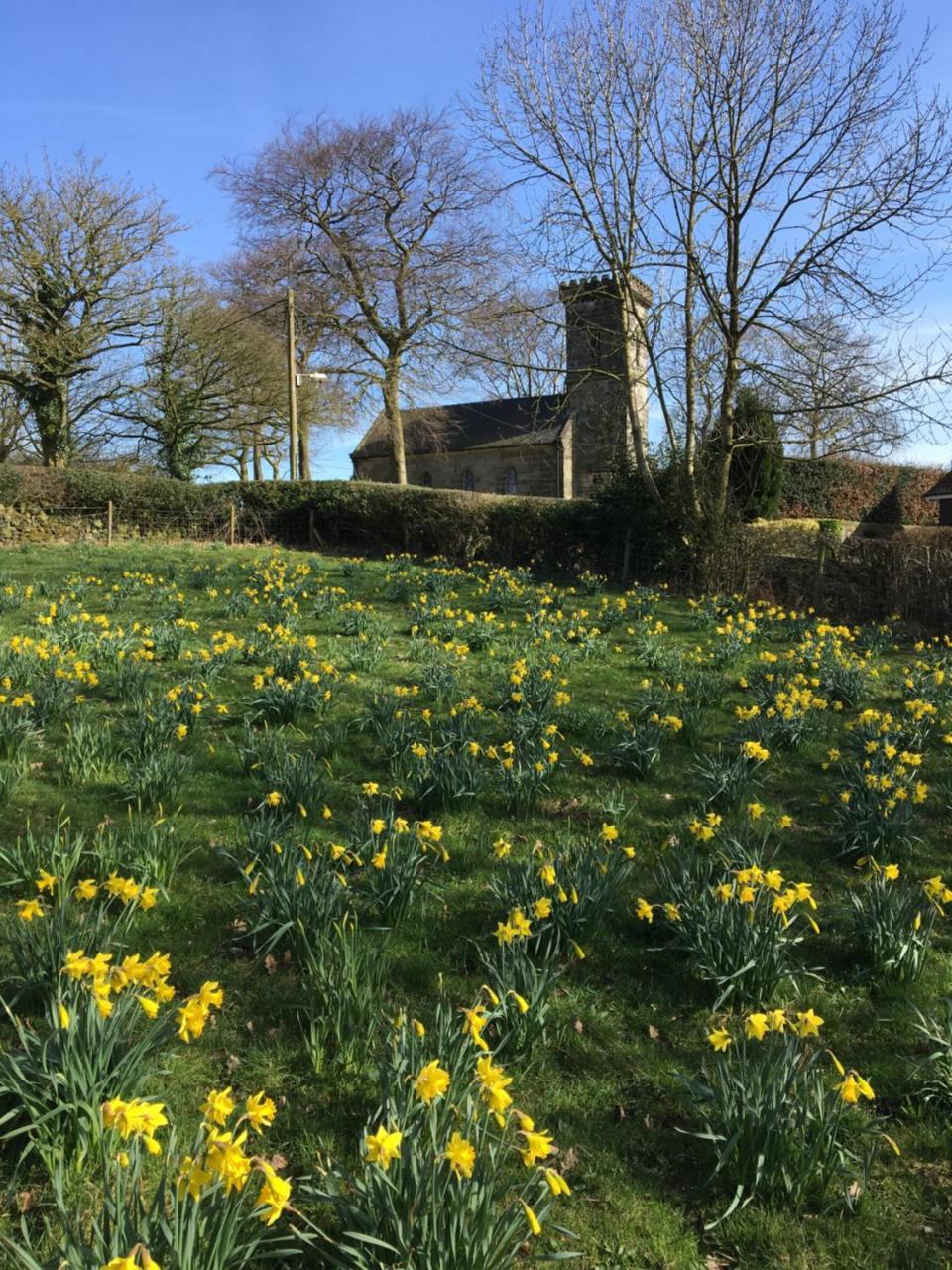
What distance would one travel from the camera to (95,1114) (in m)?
2.23

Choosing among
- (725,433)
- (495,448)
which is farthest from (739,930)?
(495,448)

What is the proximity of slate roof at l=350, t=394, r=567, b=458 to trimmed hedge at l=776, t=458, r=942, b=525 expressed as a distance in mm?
13576

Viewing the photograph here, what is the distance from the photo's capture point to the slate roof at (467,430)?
130 feet

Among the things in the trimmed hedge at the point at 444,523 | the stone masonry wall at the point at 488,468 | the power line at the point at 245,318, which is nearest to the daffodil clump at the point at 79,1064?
the trimmed hedge at the point at 444,523

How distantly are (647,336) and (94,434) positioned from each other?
2602 cm

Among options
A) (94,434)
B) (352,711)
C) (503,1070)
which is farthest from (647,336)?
(94,434)

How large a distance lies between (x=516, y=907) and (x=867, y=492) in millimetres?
31702

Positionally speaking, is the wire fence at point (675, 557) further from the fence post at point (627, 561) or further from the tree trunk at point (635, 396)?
the tree trunk at point (635, 396)

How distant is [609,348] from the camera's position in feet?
50.4

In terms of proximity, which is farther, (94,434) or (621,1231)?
(94,434)

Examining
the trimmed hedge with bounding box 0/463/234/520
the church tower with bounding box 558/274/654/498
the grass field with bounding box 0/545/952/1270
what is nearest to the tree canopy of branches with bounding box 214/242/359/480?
the trimmed hedge with bounding box 0/463/234/520

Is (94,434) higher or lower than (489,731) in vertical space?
A: higher

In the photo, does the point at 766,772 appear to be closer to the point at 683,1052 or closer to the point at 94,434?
the point at 683,1052

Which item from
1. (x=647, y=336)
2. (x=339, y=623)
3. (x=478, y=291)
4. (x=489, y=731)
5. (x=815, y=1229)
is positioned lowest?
(x=815, y=1229)
